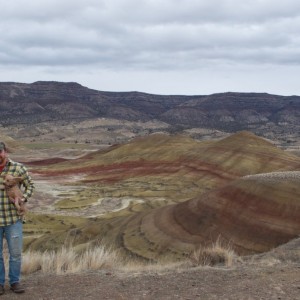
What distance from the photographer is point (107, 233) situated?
1059 inches

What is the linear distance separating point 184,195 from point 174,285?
5088cm

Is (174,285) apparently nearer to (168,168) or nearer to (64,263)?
(64,263)

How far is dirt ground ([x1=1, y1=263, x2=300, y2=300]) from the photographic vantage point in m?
8.38

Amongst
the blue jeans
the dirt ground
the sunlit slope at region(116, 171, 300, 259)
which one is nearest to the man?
the blue jeans

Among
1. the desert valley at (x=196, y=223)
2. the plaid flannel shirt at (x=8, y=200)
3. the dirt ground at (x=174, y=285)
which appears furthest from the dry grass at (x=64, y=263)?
the plaid flannel shirt at (x=8, y=200)

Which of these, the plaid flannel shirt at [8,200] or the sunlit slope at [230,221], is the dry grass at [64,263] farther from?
the sunlit slope at [230,221]

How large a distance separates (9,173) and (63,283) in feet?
7.95

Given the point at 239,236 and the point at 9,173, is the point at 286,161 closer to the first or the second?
the point at 239,236

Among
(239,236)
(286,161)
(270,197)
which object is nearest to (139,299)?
(239,236)

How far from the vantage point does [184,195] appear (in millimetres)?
59656

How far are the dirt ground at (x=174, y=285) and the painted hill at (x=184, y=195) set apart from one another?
11031 millimetres

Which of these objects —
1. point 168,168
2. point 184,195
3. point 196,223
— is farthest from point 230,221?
point 168,168

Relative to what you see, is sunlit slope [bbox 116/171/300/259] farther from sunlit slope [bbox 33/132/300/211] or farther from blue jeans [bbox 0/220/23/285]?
sunlit slope [bbox 33/132/300/211]

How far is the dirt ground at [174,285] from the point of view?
8.38m
